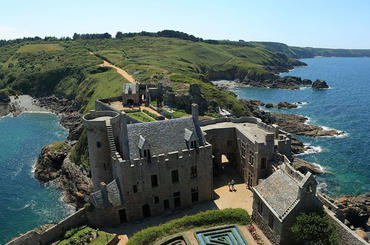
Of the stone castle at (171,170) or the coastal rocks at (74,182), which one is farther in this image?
the coastal rocks at (74,182)

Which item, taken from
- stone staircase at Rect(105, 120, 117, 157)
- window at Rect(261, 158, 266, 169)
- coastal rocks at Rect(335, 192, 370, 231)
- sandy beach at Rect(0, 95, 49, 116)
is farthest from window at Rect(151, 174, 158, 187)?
sandy beach at Rect(0, 95, 49, 116)

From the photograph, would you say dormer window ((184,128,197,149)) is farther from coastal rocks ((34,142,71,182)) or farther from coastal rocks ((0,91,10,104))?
coastal rocks ((0,91,10,104))

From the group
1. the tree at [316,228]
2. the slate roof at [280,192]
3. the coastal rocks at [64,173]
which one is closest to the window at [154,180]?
the slate roof at [280,192]

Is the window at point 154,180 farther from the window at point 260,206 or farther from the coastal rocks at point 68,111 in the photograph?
the coastal rocks at point 68,111

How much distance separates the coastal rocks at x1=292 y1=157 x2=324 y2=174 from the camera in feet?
251

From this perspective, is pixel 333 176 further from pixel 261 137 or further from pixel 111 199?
pixel 111 199

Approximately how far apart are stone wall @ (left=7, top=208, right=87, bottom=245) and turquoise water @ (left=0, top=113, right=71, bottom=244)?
2786cm

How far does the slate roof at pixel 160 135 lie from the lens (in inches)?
1626

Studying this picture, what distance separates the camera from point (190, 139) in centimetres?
4275

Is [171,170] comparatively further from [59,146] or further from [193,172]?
[59,146]

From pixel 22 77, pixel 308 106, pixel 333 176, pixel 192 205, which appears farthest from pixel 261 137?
pixel 22 77

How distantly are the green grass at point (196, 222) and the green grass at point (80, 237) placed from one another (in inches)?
148

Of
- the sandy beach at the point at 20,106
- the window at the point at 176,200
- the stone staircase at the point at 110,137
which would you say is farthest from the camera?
the sandy beach at the point at 20,106

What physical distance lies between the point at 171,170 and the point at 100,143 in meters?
13.3
